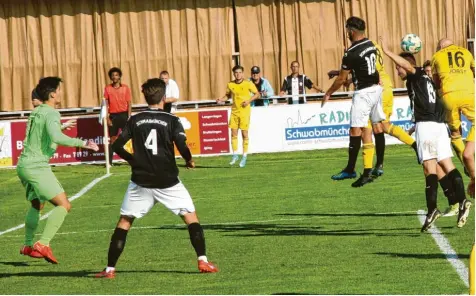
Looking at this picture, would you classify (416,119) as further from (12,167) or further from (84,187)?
(12,167)

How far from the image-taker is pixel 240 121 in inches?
1188

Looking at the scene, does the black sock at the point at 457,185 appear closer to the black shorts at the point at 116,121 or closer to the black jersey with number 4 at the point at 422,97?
the black jersey with number 4 at the point at 422,97

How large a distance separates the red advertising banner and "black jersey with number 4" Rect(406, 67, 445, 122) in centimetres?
1666

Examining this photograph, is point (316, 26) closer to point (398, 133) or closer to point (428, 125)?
point (398, 133)

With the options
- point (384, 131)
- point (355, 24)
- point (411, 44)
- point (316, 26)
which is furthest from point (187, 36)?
point (355, 24)

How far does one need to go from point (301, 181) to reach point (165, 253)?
10286 millimetres

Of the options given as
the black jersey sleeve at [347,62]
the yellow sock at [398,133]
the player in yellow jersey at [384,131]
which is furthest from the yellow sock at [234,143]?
the black jersey sleeve at [347,62]

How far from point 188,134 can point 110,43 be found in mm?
7691

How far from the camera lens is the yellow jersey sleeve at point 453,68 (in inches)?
686

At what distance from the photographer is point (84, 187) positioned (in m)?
26.7

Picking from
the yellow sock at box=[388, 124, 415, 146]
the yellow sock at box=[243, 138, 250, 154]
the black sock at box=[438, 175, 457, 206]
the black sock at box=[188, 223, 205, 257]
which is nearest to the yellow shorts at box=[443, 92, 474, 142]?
the black sock at box=[438, 175, 457, 206]

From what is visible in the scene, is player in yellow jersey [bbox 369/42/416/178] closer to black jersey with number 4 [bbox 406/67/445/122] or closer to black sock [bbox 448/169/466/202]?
black jersey with number 4 [bbox 406/67/445/122]

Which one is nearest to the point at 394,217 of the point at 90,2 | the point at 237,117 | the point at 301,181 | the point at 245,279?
the point at 245,279

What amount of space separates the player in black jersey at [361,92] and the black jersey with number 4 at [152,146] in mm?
5272
